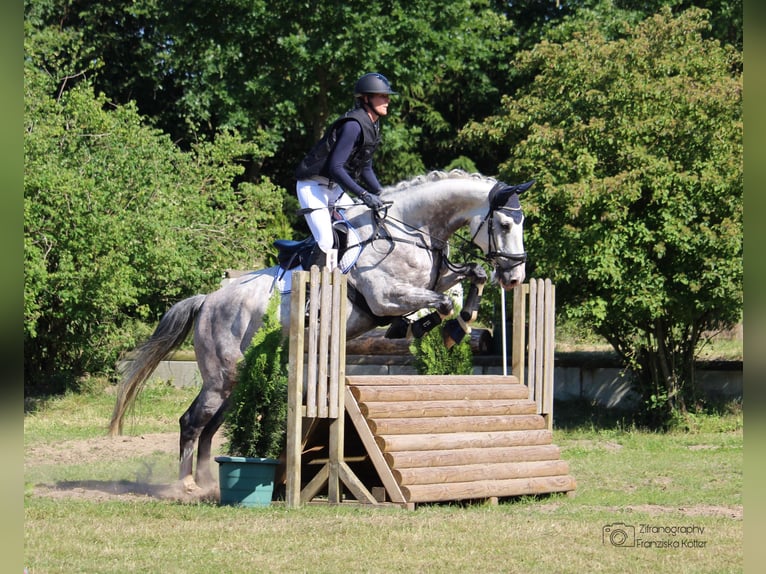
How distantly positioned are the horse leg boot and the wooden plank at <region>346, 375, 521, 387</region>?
1.27 feet

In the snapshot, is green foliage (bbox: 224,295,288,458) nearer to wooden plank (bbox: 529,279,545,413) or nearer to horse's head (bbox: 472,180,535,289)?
horse's head (bbox: 472,180,535,289)

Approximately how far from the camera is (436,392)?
24.3ft

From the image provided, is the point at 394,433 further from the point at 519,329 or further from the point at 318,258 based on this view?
the point at 519,329

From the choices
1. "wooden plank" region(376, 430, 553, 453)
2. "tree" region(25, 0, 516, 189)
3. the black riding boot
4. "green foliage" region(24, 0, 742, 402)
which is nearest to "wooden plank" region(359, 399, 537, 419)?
"wooden plank" region(376, 430, 553, 453)

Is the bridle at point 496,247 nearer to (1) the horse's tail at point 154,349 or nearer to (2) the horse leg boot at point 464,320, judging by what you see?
(2) the horse leg boot at point 464,320

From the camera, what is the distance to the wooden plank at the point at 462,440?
6.76 m

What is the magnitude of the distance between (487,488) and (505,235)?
1.90 meters

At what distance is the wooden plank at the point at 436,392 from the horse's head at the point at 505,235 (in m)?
0.97

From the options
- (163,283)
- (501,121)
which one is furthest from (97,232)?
(501,121)

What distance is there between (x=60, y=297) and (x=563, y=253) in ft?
25.0

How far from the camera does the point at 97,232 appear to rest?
14.2 meters
